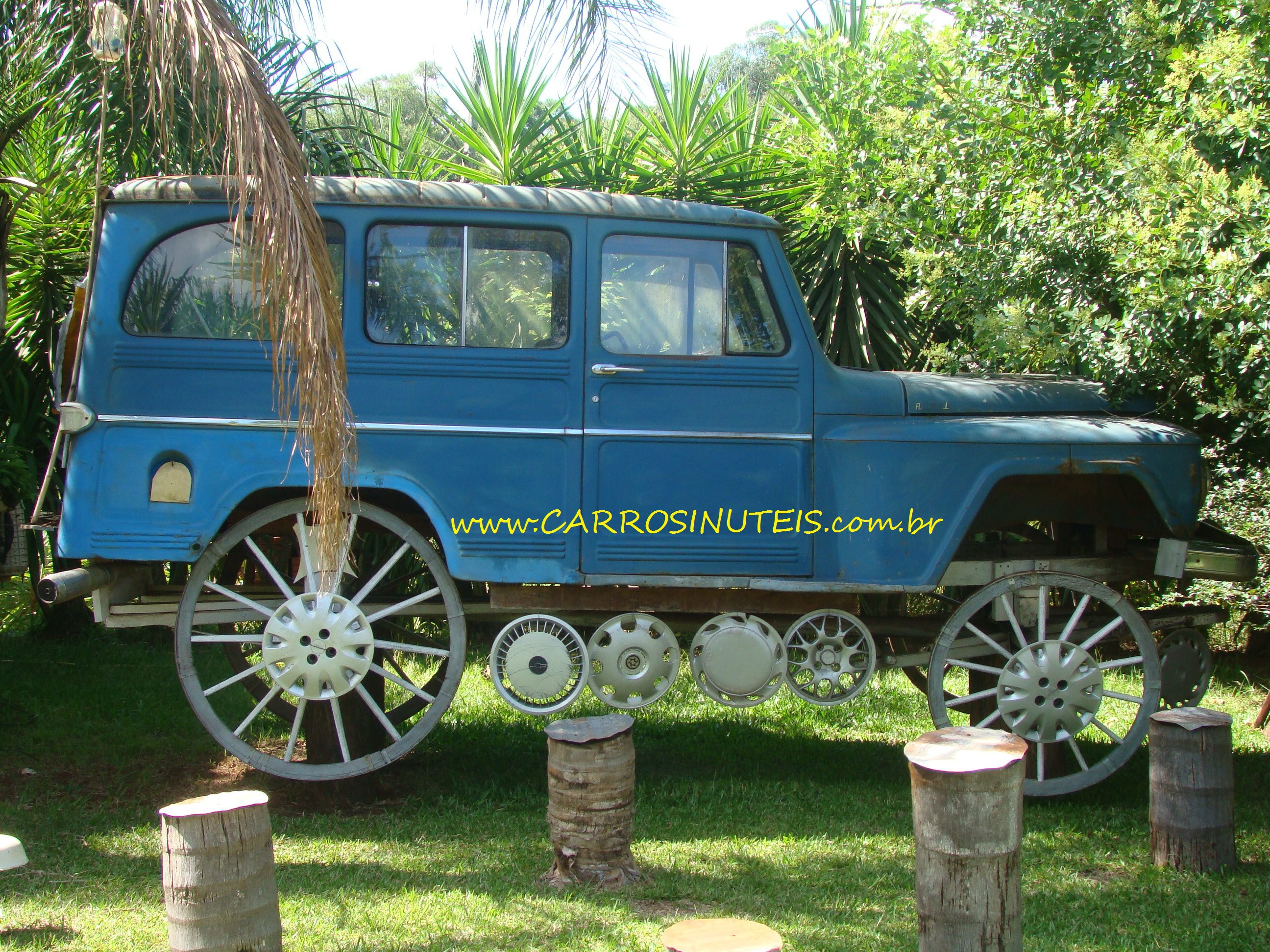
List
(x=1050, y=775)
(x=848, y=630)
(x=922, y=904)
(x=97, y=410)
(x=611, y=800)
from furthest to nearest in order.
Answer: (x=1050, y=775), (x=848, y=630), (x=97, y=410), (x=611, y=800), (x=922, y=904)

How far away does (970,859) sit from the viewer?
273cm

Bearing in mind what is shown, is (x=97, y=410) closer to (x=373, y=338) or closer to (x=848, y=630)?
(x=373, y=338)

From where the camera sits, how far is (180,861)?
2.92 meters

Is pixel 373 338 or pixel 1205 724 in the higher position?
pixel 373 338

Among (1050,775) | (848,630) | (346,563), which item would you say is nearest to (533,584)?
(346,563)

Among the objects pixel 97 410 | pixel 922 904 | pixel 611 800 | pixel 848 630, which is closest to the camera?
pixel 922 904

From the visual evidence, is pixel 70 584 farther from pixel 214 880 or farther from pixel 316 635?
pixel 214 880

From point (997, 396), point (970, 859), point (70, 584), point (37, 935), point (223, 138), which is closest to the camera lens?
point (970, 859)

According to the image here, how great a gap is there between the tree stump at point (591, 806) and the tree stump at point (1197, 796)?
80.1 inches

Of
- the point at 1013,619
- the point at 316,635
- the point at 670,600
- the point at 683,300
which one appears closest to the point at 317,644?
the point at 316,635

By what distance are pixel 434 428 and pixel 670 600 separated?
1.25 metres

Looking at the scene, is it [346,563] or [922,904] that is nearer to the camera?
[922,904]

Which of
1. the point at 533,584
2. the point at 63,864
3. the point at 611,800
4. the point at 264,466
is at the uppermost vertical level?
the point at 264,466

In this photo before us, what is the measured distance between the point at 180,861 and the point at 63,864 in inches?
57.4
